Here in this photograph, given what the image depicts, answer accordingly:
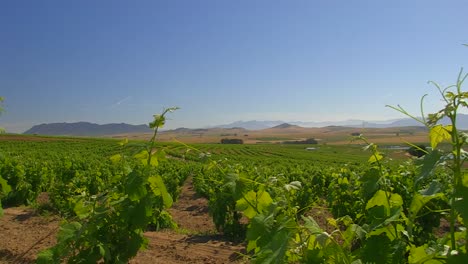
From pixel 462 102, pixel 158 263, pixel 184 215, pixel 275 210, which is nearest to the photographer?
pixel 462 102

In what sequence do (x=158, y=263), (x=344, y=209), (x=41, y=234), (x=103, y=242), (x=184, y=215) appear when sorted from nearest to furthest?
(x=103, y=242) → (x=158, y=263) → (x=41, y=234) → (x=344, y=209) → (x=184, y=215)

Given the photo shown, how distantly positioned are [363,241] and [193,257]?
161 inches

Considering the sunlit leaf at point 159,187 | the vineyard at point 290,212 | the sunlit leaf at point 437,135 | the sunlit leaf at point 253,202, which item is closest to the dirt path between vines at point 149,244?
the vineyard at point 290,212

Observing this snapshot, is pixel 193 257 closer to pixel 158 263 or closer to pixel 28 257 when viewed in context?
pixel 158 263

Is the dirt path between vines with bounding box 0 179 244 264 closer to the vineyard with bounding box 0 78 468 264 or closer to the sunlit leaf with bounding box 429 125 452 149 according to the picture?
the vineyard with bounding box 0 78 468 264

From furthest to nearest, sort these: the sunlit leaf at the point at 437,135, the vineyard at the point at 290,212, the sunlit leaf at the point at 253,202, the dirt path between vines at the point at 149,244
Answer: the dirt path between vines at the point at 149,244 < the sunlit leaf at the point at 253,202 < the sunlit leaf at the point at 437,135 < the vineyard at the point at 290,212

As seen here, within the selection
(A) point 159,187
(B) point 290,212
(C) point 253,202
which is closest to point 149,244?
(A) point 159,187

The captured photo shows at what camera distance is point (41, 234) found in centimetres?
688

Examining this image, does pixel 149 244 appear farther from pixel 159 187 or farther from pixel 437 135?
pixel 437 135

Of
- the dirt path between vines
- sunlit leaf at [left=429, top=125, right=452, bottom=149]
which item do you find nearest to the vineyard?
sunlit leaf at [left=429, top=125, right=452, bottom=149]

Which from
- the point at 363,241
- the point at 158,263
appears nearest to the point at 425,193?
the point at 363,241

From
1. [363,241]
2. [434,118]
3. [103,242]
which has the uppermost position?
[434,118]

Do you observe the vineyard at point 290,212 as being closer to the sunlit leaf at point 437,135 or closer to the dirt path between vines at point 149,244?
the sunlit leaf at point 437,135

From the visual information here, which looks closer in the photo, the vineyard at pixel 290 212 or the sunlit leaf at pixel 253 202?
the vineyard at pixel 290 212
